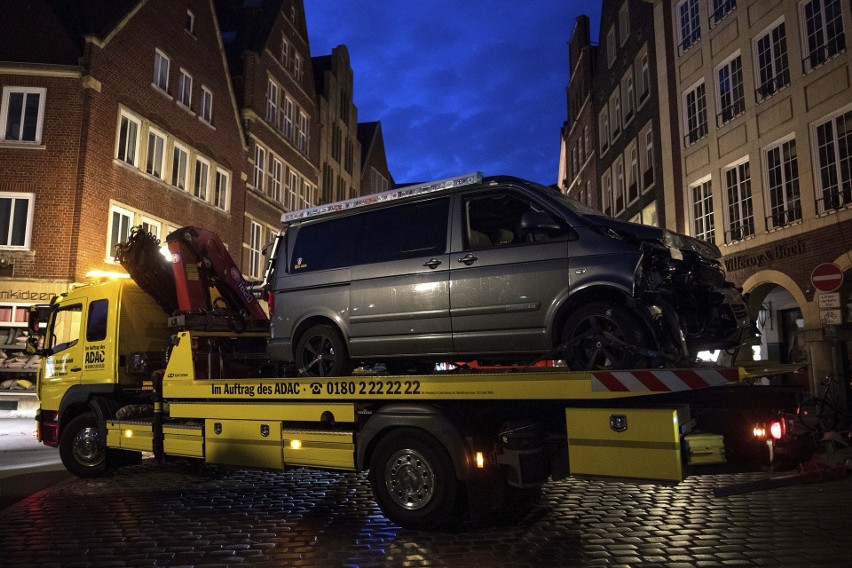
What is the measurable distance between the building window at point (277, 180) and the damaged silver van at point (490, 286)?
21985 mm

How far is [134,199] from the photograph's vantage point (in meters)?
19.2

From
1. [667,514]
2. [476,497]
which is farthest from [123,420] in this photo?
[667,514]

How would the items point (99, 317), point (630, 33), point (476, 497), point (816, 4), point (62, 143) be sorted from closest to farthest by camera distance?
1. point (476, 497)
2. point (99, 317)
3. point (816, 4)
4. point (62, 143)
5. point (630, 33)

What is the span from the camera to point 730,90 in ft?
55.0

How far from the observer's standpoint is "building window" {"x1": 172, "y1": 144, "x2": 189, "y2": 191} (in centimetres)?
2145

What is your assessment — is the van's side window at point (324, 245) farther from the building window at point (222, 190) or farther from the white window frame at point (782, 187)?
the building window at point (222, 190)

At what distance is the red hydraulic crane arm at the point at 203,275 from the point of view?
28.7ft

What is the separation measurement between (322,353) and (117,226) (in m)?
14.4

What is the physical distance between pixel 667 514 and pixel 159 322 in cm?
713

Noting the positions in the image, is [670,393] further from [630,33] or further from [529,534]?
[630,33]

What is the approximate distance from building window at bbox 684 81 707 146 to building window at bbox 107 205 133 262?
16.5m

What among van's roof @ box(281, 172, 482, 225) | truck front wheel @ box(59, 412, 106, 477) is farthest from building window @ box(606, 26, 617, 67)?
truck front wheel @ box(59, 412, 106, 477)

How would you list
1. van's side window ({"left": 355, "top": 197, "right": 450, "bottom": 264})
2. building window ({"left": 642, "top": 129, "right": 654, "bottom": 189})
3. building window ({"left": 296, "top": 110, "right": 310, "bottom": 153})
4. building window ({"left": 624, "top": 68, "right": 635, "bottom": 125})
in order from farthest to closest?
building window ({"left": 296, "top": 110, "right": 310, "bottom": 153}), building window ({"left": 624, "top": 68, "right": 635, "bottom": 125}), building window ({"left": 642, "top": 129, "right": 654, "bottom": 189}), van's side window ({"left": 355, "top": 197, "right": 450, "bottom": 264})

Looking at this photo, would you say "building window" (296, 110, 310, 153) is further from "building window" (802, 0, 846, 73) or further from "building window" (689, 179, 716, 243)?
"building window" (802, 0, 846, 73)
